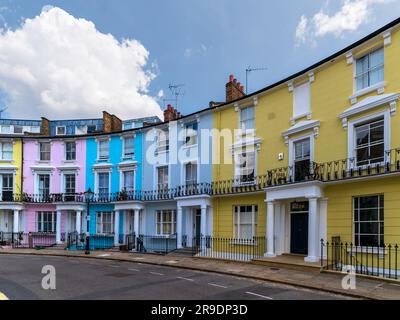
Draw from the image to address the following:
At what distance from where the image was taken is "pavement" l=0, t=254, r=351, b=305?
952 cm

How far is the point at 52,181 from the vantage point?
27953 mm

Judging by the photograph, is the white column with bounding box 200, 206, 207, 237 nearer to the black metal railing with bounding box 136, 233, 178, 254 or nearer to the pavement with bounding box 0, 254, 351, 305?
the black metal railing with bounding box 136, 233, 178, 254

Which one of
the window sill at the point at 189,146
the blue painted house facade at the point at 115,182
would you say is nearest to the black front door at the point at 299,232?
the window sill at the point at 189,146

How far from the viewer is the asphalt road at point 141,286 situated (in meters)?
9.59

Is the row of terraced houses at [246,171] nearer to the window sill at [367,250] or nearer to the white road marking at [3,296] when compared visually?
the window sill at [367,250]

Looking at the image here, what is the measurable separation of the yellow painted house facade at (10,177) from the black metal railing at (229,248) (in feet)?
52.7

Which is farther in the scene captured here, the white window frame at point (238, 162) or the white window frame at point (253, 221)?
the white window frame at point (238, 162)

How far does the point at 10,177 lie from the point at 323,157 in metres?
24.4

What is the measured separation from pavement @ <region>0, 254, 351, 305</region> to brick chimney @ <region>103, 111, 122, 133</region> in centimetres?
1514

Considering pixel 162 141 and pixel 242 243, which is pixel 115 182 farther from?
pixel 242 243

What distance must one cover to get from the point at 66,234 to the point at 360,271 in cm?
2166

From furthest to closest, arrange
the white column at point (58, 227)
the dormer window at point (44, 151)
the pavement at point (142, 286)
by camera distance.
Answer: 1. the dormer window at point (44, 151)
2. the white column at point (58, 227)
3. the pavement at point (142, 286)

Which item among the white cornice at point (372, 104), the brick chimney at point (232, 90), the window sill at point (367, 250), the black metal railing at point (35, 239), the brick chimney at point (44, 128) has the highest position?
the brick chimney at point (232, 90)

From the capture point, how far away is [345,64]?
14398mm
